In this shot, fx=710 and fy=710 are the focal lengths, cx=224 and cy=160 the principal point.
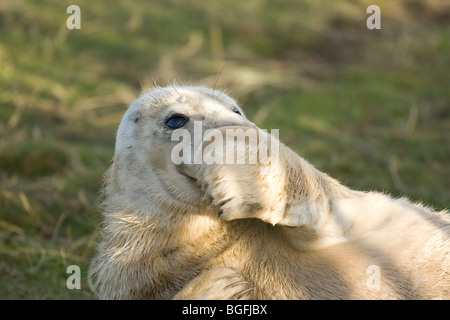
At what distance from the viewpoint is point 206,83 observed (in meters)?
8.06

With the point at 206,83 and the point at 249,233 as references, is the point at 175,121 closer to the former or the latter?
the point at 249,233

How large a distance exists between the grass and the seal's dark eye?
1489 millimetres

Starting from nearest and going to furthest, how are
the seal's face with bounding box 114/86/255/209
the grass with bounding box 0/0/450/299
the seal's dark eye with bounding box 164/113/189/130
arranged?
the seal's face with bounding box 114/86/255/209 → the seal's dark eye with bounding box 164/113/189/130 → the grass with bounding box 0/0/450/299

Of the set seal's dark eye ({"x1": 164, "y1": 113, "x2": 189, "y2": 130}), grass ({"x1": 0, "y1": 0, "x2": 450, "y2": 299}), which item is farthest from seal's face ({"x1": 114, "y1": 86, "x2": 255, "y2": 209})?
grass ({"x1": 0, "y1": 0, "x2": 450, "y2": 299})

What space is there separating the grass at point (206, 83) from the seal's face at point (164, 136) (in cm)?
128

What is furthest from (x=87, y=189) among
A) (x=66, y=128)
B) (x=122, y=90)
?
(x=122, y=90)

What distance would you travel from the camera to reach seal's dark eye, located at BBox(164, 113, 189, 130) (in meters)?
3.48

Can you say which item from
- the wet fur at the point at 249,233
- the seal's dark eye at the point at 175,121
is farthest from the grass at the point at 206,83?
the seal's dark eye at the point at 175,121

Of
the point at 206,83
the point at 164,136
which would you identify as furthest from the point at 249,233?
the point at 206,83

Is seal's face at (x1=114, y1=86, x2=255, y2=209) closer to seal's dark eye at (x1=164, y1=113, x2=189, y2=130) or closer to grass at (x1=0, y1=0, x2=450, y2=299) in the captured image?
seal's dark eye at (x1=164, y1=113, x2=189, y2=130)

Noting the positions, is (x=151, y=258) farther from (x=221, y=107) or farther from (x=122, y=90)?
(x=122, y=90)

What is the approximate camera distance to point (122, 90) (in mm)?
8281
